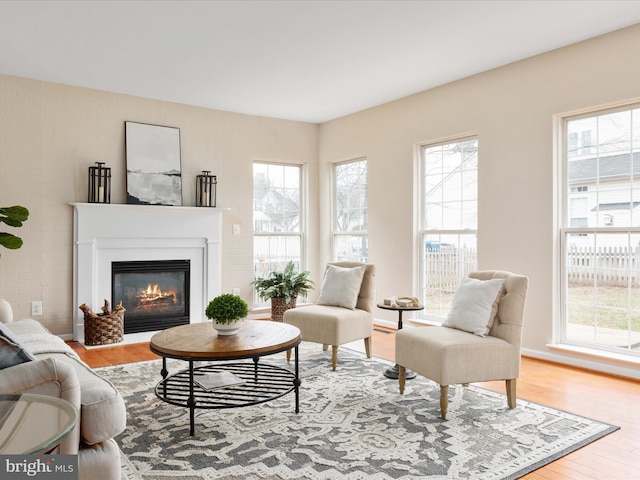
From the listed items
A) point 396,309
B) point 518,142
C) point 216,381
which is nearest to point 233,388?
point 216,381

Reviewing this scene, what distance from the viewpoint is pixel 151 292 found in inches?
217

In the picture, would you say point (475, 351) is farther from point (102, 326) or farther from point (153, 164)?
point (153, 164)

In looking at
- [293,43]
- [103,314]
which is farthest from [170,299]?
[293,43]

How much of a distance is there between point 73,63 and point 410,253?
3.85 meters

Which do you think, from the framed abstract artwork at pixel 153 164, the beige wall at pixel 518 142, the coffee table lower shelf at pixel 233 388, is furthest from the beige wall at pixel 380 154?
the coffee table lower shelf at pixel 233 388

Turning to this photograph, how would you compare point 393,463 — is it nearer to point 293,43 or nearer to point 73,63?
A: point 293,43

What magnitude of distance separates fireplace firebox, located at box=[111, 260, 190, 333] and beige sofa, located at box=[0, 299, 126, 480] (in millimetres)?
3454

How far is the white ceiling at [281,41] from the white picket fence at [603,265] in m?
1.72

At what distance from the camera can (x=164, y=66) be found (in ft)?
14.5

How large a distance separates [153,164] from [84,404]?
4.02 metres

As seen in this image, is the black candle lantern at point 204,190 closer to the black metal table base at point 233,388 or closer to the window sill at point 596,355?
the black metal table base at point 233,388

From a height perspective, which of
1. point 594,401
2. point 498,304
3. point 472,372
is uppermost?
point 498,304

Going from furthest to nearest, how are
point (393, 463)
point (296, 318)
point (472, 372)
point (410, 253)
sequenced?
point (410, 253), point (296, 318), point (472, 372), point (393, 463)

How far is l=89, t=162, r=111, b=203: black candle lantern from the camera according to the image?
5020 millimetres
